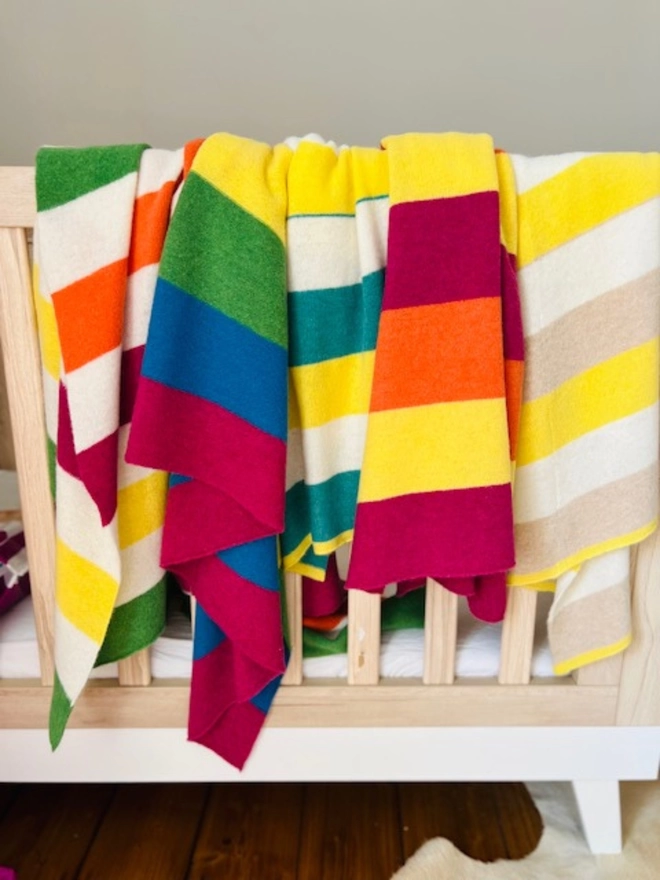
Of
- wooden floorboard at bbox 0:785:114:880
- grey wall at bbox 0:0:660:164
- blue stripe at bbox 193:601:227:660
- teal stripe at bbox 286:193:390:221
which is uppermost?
grey wall at bbox 0:0:660:164

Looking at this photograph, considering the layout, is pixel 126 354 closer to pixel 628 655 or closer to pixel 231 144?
pixel 231 144

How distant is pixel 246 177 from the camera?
0.60 meters

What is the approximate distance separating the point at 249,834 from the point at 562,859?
43cm

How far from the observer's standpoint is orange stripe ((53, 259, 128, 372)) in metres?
0.60

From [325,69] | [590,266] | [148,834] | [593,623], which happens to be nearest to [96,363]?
[590,266]

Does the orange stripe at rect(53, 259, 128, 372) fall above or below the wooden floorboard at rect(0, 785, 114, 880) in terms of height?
above

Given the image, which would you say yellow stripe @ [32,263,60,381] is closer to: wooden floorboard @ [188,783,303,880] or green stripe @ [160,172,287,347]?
green stripe @ [160,172,287,347]

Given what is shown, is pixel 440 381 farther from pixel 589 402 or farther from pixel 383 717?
pixel 383 717

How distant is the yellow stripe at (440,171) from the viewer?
0.60m

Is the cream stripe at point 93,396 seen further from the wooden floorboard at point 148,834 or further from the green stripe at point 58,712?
the wooden floorboard at point 148,834

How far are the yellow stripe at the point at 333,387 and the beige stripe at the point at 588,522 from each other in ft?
0.75

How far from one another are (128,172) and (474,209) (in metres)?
0.32

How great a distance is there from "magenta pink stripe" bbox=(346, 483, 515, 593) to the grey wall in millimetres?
1051

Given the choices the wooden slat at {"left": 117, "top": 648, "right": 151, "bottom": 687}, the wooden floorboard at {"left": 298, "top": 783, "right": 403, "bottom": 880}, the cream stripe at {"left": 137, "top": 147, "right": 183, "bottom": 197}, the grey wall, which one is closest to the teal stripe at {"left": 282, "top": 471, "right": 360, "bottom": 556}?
the wooden slat at {"left": 117, "top": 648, "right": 151, "bottom": 687}
